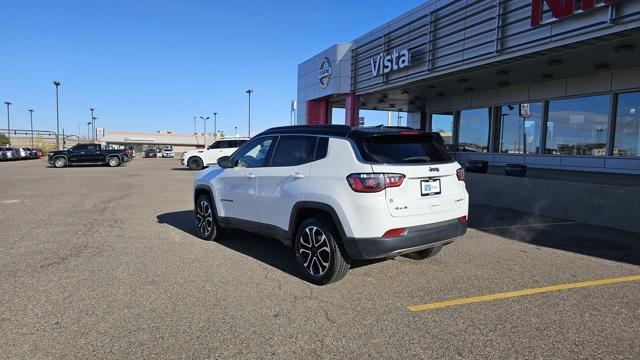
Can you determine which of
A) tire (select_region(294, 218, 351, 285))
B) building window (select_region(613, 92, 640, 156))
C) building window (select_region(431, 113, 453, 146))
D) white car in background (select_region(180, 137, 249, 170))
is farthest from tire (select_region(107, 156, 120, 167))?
building window (select_region(613, 92, 640, 156))

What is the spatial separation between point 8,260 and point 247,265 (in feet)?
10.4

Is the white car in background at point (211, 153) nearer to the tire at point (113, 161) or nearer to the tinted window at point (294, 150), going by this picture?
the tire at point (113, 161)

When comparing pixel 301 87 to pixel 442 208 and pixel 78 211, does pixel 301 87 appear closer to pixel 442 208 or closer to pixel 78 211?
pixel 78 211

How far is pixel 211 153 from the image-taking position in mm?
25328

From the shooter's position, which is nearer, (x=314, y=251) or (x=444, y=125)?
(x=314, y=251)

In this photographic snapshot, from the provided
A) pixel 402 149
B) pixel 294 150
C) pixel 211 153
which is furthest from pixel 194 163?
pixel 402 149

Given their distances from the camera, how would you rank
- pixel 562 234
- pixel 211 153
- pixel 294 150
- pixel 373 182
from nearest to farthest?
pixel 373 182
pixel 294 150
pixel 562 234
pixel 211 153

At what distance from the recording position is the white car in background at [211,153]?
25078 millimetres

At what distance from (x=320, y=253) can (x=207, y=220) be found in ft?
9.09

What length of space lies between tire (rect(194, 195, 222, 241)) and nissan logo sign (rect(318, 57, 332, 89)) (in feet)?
54.3

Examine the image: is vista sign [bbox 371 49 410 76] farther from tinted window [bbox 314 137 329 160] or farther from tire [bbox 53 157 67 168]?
tire [bbox 53 157 67 168]

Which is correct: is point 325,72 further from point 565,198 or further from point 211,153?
point 565,198

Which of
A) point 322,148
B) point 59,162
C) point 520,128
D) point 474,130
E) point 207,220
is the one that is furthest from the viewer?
point 59,162

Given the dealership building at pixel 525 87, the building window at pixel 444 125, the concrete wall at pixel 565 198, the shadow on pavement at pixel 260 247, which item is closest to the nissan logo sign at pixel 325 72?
the dealership building at pixel 525 87
